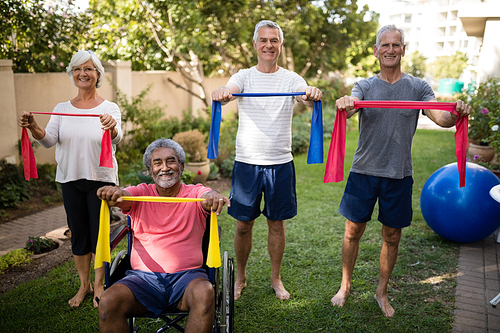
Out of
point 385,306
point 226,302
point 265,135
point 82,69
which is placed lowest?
point 385,306

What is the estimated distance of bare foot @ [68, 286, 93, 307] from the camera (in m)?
3.24

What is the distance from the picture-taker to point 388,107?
8.89ft

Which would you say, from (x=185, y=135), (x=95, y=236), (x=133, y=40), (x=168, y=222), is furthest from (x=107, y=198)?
(x=133, y=40)

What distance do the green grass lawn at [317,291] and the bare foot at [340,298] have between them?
0.05 meters

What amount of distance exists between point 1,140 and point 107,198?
14.8ft

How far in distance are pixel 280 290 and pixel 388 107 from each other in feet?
5.62

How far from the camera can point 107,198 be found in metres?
2.38

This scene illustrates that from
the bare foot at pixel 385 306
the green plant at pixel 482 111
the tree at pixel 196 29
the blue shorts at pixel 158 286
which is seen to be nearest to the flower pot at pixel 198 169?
the tree at pixel 196 29

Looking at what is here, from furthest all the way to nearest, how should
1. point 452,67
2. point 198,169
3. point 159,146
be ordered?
point 452,67
point 198,169
point 159,146

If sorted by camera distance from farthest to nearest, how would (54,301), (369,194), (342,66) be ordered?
(342,66), (54,301), (369,194)

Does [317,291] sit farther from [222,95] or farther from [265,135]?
[222,95]

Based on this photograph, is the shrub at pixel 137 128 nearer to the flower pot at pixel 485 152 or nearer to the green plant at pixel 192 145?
the green plant at pixel 192 145

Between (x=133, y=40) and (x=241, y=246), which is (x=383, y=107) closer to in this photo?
(x=241, y=246)

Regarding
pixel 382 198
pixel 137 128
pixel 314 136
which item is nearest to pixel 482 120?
pixel 382 198
